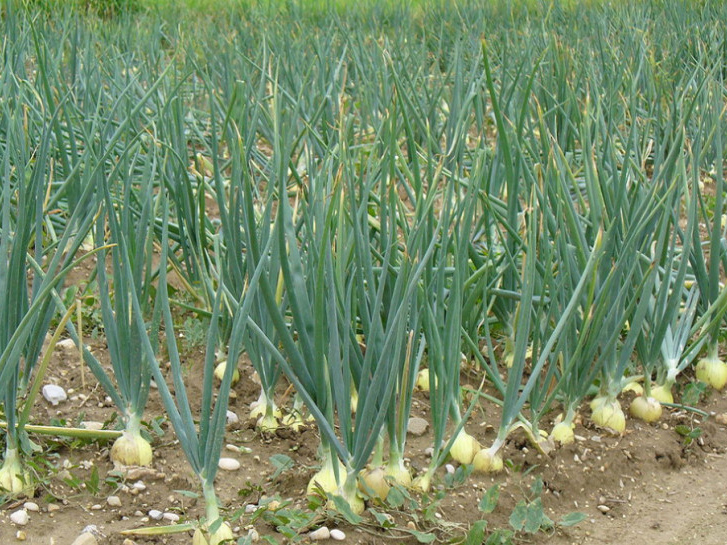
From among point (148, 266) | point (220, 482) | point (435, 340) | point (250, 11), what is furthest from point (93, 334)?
point (250, 11)

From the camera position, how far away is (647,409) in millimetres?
2053

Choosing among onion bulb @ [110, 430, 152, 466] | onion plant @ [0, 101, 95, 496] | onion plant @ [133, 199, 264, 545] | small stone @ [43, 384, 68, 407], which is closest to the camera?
onion plant @ [133, 199, 264, 545]

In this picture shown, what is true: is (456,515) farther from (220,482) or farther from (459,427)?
(220,482)

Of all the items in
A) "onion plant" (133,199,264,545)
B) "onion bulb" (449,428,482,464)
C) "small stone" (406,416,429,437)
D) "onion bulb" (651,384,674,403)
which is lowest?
"small stone" (406,416,429,437)

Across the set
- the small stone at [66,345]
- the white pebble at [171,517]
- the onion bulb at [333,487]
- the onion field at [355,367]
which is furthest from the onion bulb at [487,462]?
the small stone at [66,345]

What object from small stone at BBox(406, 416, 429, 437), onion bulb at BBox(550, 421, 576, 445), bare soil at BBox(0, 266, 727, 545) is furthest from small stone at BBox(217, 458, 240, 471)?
onion bulb at BBox(550, 421, 576, 445)

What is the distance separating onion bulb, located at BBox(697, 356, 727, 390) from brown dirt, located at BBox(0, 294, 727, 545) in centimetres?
15

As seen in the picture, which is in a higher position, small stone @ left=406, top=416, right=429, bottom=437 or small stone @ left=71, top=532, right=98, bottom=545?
small stone @ left=71, top=532, right=98, bottom=545

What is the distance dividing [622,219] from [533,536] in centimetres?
66

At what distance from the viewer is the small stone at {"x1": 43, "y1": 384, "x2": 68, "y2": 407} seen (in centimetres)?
203

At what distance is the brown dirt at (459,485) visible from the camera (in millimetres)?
1612

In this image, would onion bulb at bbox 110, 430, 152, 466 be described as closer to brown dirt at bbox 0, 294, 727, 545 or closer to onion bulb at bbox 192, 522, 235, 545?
brown dirt at bbox 0, 294, 727, 545

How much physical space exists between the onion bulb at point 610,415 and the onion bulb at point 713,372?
1.07 feet

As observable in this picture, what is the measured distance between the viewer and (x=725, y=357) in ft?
7.77
